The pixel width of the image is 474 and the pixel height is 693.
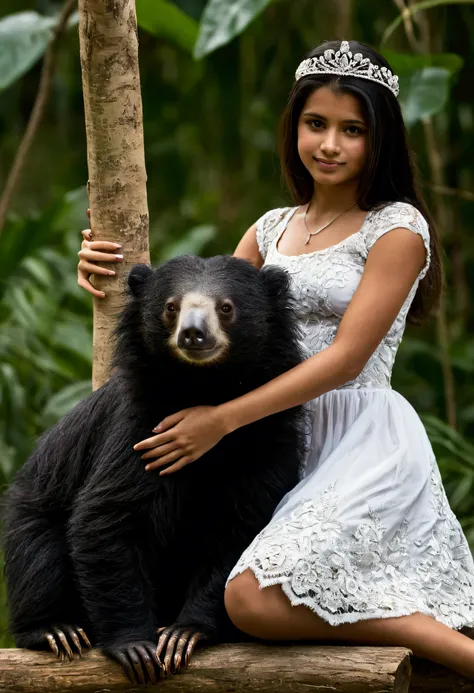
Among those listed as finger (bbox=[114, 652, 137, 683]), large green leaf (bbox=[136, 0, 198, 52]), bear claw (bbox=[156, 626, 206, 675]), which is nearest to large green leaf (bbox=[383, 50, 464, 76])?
large green leaf (bbox=[136, 0, 198, 52])

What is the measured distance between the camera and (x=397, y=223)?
264cm

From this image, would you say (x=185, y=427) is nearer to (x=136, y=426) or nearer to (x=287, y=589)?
(x=136, y=426)

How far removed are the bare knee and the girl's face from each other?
3.60ft

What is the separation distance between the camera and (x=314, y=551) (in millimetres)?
2391

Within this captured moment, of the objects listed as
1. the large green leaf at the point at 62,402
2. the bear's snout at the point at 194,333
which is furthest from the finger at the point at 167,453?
the large green leaf at the point at 62,402

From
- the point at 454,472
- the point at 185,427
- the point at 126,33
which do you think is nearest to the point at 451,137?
the point at 454,472

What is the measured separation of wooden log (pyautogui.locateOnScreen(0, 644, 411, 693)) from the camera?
7.28ft

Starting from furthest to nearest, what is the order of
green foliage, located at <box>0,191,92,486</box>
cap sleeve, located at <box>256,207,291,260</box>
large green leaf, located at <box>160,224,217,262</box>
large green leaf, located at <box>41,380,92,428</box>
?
large green leaf, located at <box>160,224,217,262</box>, green foliage, located at <box>0,191,92,486</box>, large green leaf, located at <box>41,380,92,428</box>, cap sleeve, located at <box>256,207,291,260</box>

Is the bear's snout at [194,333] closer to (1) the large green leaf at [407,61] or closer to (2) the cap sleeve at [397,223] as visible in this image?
(2) the cap sleeve at [397,223]

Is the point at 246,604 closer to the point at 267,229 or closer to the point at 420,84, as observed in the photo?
the point at 267,229

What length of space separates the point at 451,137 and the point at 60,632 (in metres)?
4.39

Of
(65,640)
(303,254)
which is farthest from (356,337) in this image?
(65,640)

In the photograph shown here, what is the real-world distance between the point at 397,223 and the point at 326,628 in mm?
1045

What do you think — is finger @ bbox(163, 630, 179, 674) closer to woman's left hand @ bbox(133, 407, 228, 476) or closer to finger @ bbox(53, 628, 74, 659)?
finger @ bbox(53, 628, 74, 659)
